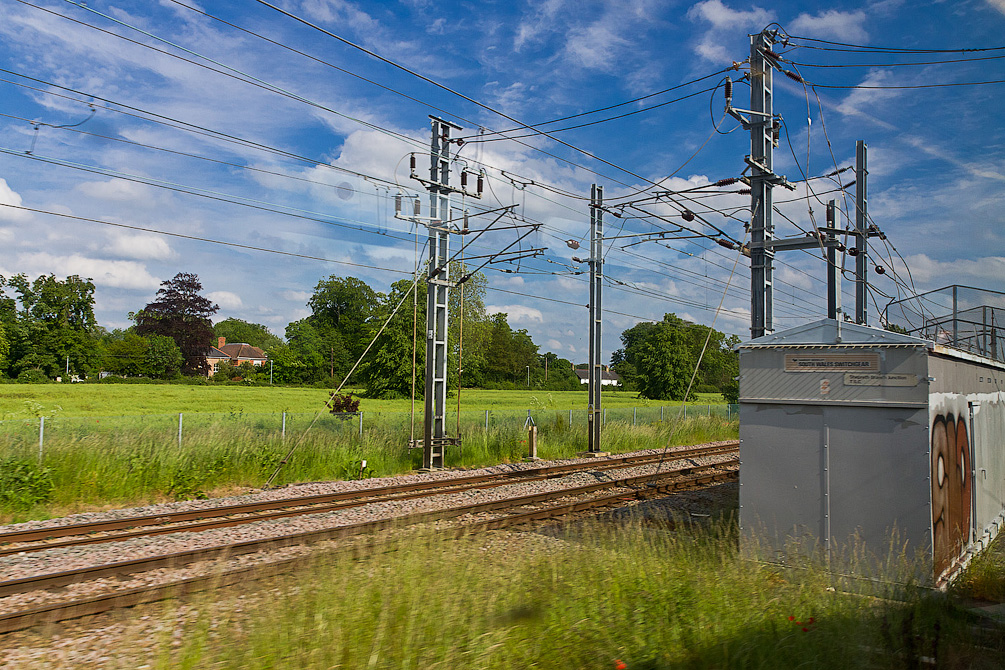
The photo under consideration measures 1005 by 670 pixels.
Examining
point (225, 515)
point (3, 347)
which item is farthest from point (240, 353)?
point (225, 515)

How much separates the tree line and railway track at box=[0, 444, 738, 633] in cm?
2831

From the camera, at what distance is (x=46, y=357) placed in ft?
224

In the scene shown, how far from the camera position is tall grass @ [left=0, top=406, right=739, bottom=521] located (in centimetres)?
1280

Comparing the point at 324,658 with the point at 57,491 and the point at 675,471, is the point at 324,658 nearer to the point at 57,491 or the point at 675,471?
the point at 57,491

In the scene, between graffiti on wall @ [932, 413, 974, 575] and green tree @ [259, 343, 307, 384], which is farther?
green tree @ [259, 343, 307, 384]

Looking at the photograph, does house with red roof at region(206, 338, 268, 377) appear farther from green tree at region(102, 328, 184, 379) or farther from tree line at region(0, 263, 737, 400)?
green tree at region(102, 328, 184, 379)

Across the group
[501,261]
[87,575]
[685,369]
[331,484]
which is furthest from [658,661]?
[685,369]

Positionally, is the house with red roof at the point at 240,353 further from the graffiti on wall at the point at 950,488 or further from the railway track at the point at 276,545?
the graffiti on wall at the point at 950,488

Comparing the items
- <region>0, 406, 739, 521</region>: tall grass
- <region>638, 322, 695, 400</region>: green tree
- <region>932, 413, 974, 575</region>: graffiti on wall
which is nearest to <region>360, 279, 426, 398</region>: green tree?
<region>0, 406, 739, 521</region>: tall grass

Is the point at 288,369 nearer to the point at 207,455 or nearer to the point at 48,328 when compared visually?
the point at 48,328

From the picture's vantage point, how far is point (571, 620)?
219 inches

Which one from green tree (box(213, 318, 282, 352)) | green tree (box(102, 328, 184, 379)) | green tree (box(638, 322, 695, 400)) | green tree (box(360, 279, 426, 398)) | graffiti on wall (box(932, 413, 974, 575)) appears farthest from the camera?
green tree (box(213, 318, 282, 352))

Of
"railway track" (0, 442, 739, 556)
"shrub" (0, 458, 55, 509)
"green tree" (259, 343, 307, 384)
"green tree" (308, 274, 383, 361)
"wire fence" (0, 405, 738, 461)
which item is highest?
"green tree" (308, 274, 383, 361)

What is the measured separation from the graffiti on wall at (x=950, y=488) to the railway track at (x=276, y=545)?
616cm
